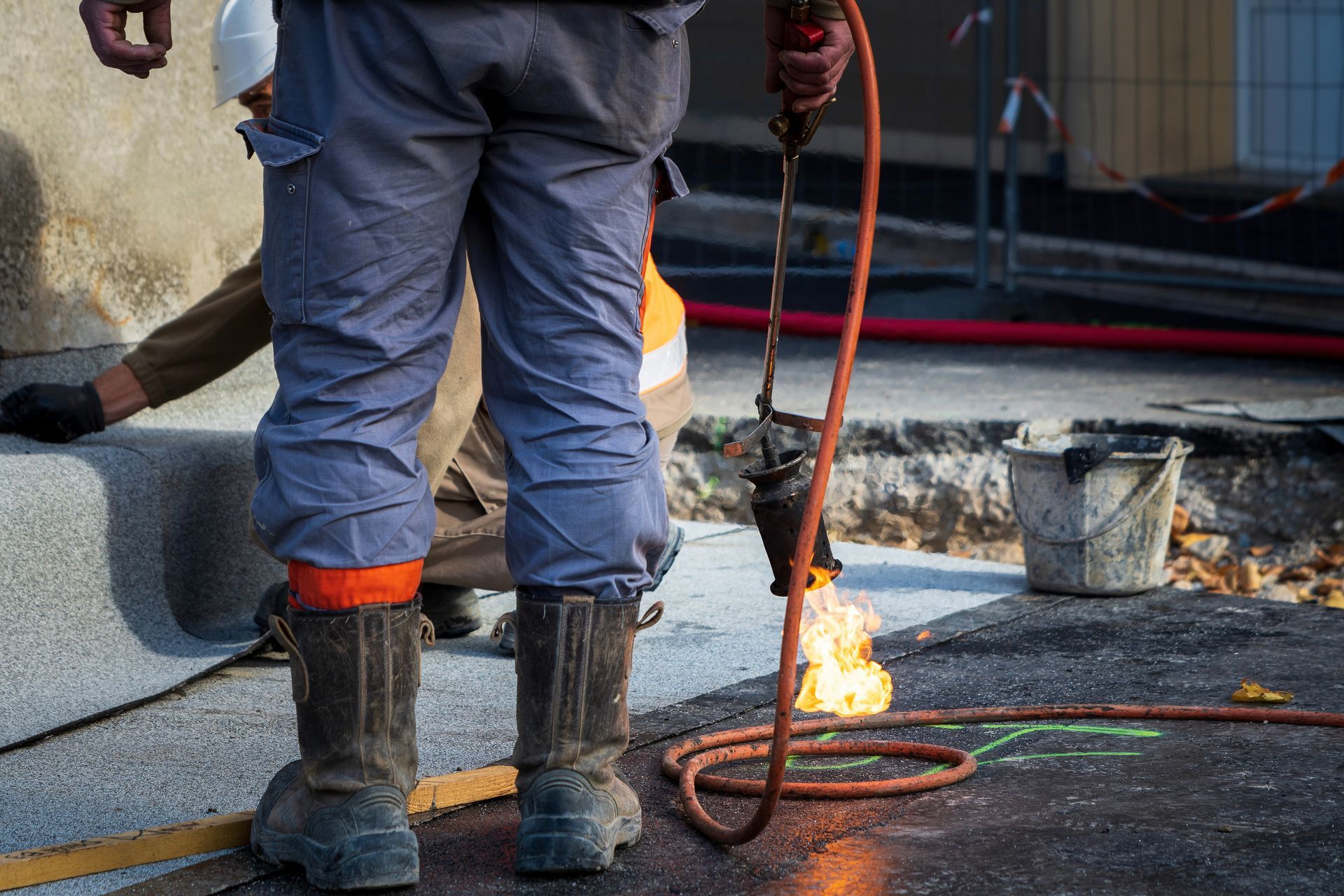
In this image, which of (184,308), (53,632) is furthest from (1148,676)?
(184,308)

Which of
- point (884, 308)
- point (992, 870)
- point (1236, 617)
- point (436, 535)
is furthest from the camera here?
point (884, 308)

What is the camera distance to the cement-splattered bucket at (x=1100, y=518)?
3.45m

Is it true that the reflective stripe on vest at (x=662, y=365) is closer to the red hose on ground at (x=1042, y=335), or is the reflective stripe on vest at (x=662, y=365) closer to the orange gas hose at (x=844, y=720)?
the orange gas hose at (x=844, y=720)

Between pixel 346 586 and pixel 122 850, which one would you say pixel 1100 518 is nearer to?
pixel 346 586

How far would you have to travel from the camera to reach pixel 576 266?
1.95 metres

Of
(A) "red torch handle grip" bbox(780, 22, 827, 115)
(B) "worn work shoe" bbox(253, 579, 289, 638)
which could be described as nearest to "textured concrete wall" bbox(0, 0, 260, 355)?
(B) "worn work shoe" bbox(253, 579, 289, 638)

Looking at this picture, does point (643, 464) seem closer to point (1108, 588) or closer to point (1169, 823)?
→ point (1169, 823)

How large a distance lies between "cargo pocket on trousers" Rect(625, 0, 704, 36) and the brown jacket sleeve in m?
1.52

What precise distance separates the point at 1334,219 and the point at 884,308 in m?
3.28

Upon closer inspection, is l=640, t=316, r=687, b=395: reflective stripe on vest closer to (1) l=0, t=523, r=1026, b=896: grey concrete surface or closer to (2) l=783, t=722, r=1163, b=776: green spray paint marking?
(1) l=0, t=523, r=1026, b=896: grey concrete surface

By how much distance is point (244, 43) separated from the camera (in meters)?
3.49

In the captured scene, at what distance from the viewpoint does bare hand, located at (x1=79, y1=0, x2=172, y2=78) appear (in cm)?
210

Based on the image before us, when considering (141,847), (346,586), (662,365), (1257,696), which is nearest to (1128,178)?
(662,365)

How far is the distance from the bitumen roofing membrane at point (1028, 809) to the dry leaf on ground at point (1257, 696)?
27 millimetres
